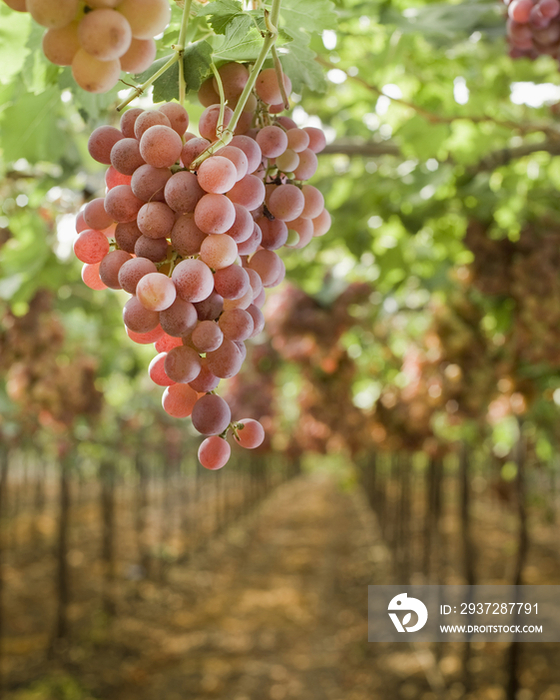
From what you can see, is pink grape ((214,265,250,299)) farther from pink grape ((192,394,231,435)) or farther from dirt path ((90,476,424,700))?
dirt path ((90,476,424,700))

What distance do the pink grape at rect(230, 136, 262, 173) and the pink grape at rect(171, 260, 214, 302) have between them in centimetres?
17

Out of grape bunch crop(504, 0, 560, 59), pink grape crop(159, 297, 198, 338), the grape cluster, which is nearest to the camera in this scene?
pink grape crop(159, 297, 198, 338)

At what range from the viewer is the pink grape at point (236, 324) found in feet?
2.49

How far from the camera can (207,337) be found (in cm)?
71

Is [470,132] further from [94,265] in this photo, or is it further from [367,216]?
[94,265]

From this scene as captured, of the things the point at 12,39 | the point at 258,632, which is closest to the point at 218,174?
the point at 12,39

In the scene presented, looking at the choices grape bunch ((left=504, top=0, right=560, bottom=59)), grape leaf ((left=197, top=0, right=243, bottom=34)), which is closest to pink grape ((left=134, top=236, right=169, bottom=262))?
grape leaf ((left=197, top=0, right=243, bottom=34))

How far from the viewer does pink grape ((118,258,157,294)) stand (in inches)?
27.7

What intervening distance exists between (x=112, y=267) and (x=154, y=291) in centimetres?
13

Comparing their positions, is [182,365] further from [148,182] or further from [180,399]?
[148,182]

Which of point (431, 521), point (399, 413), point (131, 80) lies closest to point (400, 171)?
point (131, 80)

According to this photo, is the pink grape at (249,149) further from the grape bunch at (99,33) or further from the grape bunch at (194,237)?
the grape bunch at (99,33)

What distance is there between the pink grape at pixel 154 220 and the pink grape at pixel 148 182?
19 mm

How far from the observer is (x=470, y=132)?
2.53 m
